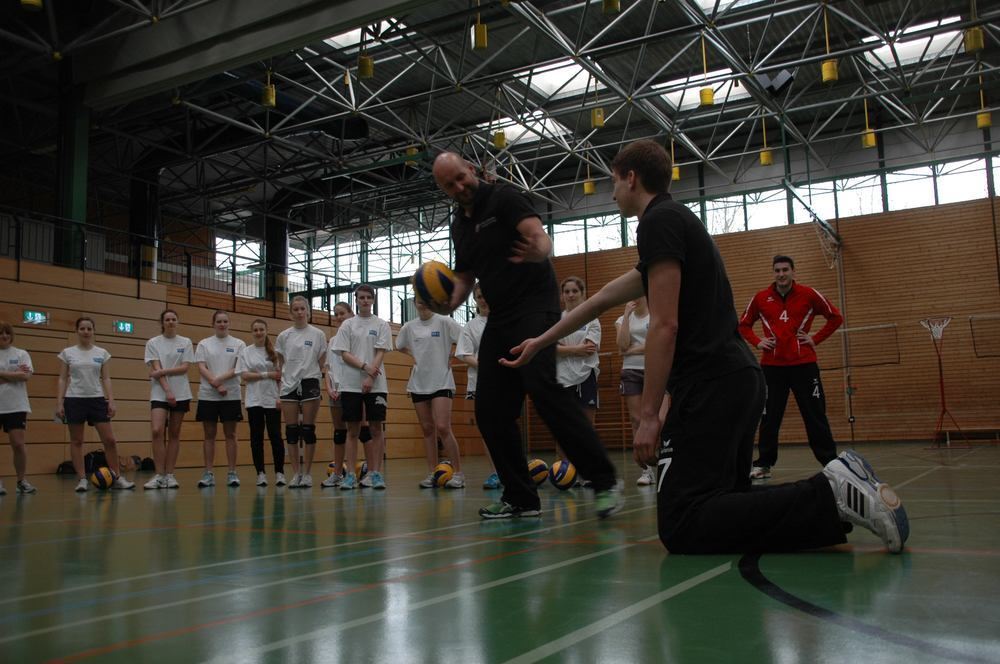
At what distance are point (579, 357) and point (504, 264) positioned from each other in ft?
12.0

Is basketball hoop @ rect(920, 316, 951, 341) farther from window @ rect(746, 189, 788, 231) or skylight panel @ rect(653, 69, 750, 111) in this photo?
skylight panel @ rect(653, 69, 750, 111)

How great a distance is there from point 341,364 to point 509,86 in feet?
42.1

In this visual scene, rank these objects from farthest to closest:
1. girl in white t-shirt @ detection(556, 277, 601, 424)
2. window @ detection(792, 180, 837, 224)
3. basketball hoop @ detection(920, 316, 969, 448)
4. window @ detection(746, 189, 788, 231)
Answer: window @ detection(746, 189, 788, 231), window @ detection(792, 180, 837, 224), basketball hoop @ detection(920, 316, 969, 448), girl in white t-shirt @ detection(556, 277, 601, 424)

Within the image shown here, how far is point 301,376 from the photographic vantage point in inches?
346

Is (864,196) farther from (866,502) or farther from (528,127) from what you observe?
(866,502)

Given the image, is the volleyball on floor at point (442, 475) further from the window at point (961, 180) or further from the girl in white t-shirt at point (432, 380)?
the window at point (961, 180)

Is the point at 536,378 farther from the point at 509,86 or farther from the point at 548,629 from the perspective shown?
the point at 509,86

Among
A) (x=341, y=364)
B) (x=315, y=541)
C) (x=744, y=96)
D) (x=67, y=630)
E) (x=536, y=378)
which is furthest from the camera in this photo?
(x=744, y=96)

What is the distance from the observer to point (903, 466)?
9039mm

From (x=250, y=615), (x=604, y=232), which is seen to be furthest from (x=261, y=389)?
(x=604, y=232)

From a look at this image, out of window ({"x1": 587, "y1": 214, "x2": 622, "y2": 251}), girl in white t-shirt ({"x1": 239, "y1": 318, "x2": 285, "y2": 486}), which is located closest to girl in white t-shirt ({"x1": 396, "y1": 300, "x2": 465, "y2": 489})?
girl in white t-shirt ({"x1": 239, "y1": 318, "x2": 285, "y2": 486})

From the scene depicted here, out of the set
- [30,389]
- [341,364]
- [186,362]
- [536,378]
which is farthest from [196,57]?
[536,378]

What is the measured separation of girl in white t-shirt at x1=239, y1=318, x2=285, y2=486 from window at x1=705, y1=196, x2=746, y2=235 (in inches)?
642

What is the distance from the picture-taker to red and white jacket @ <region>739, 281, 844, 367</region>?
22.2 ft
